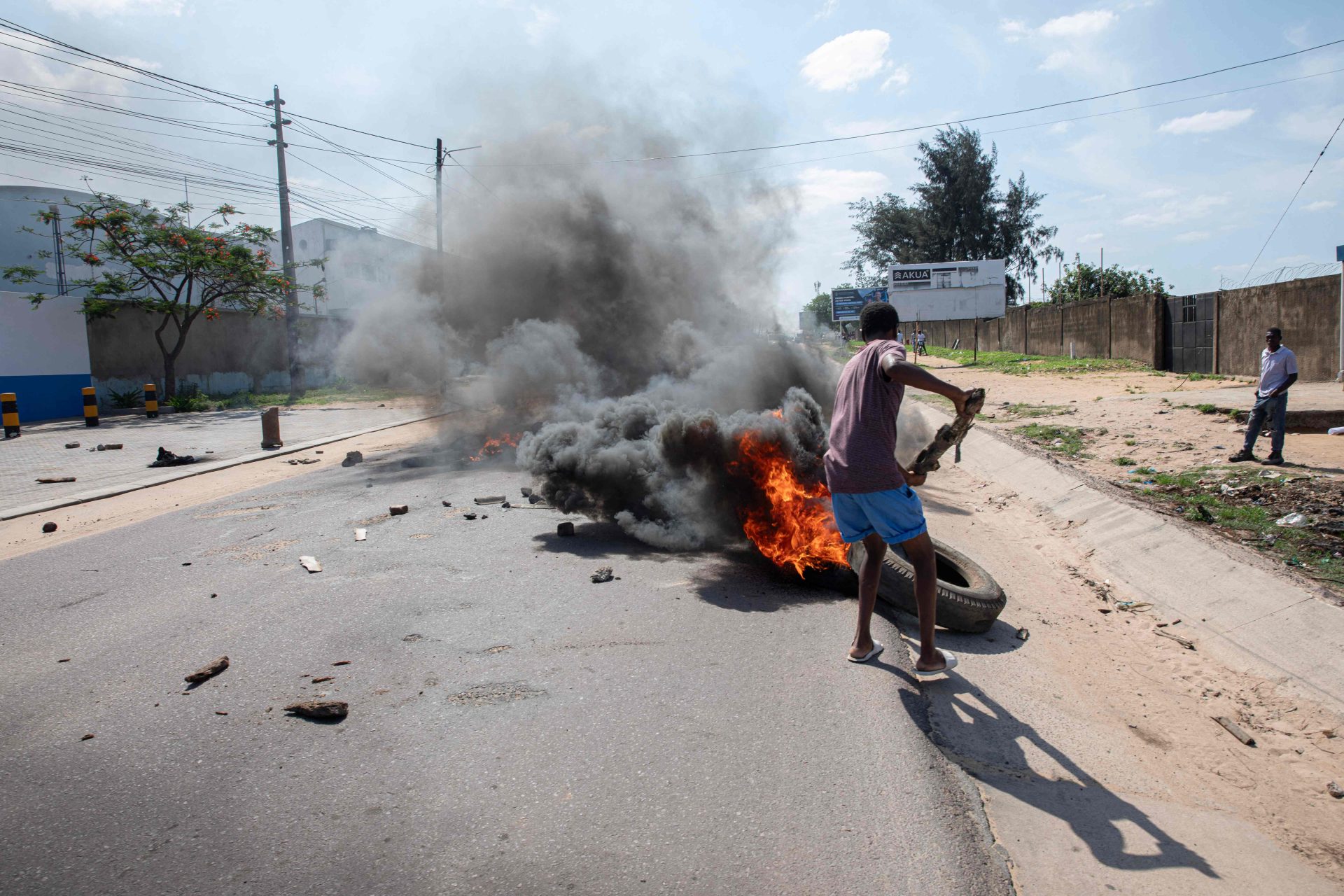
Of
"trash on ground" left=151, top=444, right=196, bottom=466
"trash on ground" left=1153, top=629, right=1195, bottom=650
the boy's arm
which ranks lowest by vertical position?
"trash on ground" left=1153, top=629, right=1195, bottom=650

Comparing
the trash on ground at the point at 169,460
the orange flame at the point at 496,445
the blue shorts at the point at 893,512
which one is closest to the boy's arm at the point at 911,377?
the blue shorts at the point at 893,512

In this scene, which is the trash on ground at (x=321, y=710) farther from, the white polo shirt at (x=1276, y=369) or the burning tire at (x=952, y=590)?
the white polo shirt at (x=1276, y=369)

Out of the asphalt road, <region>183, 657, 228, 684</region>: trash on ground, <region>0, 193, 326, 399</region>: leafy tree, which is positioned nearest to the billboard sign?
<region>0, 193, 326, 399</region>: leafy tree

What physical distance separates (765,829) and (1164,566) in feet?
15.6

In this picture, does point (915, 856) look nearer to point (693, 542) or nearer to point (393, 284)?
point (693, 542)

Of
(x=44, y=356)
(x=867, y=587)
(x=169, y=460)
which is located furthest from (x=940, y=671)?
(x=44, y=356)

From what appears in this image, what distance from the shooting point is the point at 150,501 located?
29.1 ft

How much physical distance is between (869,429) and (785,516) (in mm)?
Result: 1800

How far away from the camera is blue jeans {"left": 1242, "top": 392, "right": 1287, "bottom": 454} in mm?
8352

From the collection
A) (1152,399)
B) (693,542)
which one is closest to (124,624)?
(693,542)

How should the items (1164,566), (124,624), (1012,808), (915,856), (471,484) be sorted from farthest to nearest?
(471,484) → (1164,566) → (124,624) → (1012,808) → (915,856)

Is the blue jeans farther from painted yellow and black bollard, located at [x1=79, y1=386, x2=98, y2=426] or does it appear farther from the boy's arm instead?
painted yellow and black bollard, located at [x1=79, y1=386, x2=98, y2=426]

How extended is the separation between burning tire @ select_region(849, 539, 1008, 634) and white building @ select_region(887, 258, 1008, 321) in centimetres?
3184

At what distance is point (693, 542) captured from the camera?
6.13 m
